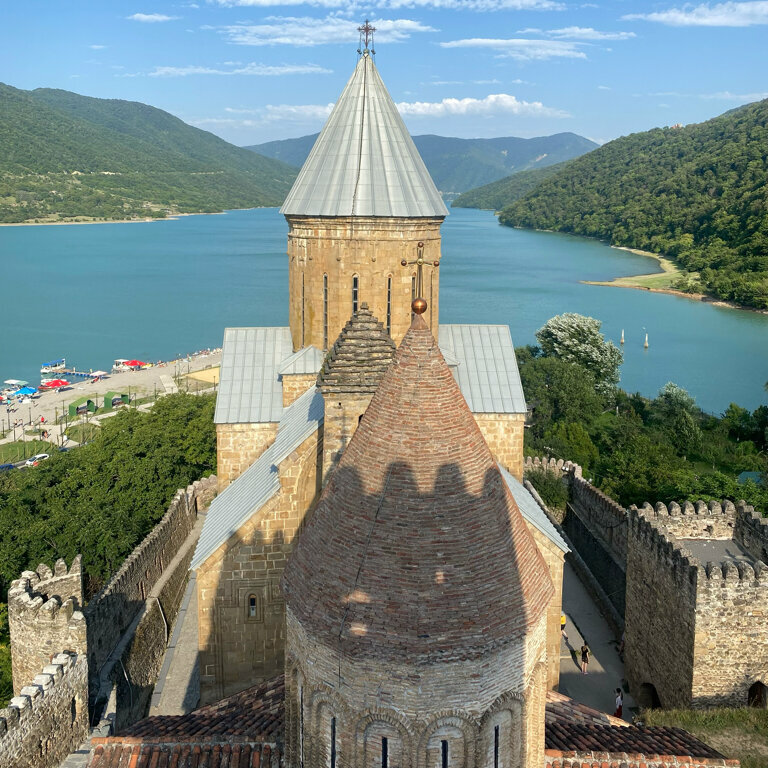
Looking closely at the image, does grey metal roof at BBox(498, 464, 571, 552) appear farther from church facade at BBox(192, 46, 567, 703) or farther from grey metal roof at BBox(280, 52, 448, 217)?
grey metal roof at BBox(280, 52, 448, 217)

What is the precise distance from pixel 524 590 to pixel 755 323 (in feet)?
159

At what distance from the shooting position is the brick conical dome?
186 inches

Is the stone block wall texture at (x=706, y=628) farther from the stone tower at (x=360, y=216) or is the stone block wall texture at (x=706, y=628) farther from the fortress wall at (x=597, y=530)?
the stone tower at (x=360, y=216)

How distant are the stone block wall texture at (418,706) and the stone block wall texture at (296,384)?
791 cm

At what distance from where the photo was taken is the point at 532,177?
595 feet

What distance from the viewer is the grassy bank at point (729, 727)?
28.0ft

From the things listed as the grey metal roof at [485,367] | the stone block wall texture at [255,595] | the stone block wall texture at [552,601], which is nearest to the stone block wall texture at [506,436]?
the grey metal roof at [485,367]

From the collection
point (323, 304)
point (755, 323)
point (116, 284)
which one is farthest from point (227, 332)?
point (116, 284)

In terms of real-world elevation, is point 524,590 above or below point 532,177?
below

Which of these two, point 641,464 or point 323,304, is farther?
point 641,464

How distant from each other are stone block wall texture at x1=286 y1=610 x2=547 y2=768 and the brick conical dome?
0.41ft

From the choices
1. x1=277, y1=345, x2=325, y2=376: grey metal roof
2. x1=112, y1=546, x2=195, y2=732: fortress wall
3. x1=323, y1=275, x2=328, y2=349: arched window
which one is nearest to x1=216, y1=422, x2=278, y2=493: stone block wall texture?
x1=277, y1=345, x2=325, y2=376: grey metal roof

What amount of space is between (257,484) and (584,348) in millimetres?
23282

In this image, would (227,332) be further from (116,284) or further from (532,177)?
(532,177)
